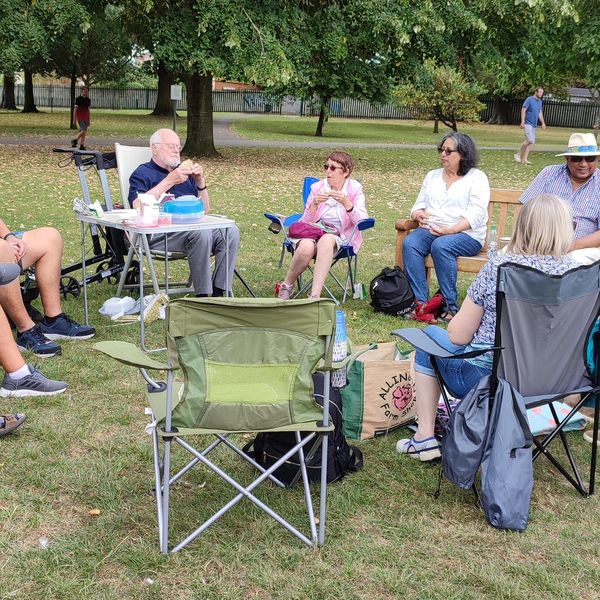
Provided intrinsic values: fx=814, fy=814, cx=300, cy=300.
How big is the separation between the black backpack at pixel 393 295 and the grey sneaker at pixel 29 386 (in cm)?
254

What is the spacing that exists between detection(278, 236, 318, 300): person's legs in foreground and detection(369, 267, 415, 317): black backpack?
1.72 ft

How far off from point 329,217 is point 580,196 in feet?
5.99

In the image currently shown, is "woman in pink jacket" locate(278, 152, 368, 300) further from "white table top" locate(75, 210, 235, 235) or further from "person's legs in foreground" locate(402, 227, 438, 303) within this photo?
"white table top" locate(75, 210, 235, 235)

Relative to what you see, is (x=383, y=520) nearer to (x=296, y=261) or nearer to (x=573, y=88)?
(x=296, y=261)

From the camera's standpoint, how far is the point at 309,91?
17891 millimetres

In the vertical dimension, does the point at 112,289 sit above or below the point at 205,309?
below

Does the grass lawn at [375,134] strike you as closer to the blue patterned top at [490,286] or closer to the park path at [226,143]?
the park path at [226,143]

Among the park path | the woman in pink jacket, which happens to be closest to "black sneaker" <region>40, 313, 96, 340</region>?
the woman in pink jacket

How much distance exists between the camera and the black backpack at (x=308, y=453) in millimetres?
3266

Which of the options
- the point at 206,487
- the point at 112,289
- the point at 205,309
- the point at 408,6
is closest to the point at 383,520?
the point at 206,487

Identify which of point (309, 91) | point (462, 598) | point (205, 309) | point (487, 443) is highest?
point (309, 91)

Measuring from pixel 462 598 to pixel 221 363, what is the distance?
3.53 ft

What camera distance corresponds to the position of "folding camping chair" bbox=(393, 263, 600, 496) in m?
2.96

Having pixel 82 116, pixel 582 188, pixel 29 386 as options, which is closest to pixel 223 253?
pixel 29 386
